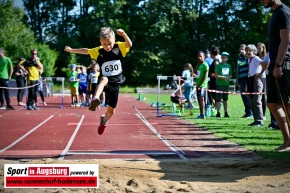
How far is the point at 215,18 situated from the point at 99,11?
11703mm

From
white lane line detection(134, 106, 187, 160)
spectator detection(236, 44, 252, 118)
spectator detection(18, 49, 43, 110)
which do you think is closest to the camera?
white lane line detection(134, 106, 187, 160)

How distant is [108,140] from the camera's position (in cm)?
938

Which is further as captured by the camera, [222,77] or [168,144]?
[222,77]

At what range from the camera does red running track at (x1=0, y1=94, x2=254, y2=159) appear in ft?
25.3

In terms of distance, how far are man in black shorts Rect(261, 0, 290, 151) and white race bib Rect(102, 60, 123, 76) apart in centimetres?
242

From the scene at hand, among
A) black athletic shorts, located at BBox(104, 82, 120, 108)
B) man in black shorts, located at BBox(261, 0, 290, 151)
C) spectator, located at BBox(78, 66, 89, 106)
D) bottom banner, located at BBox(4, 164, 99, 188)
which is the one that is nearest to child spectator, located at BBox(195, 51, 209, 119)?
black athletic shorts, located at BBox(104, 82, 120, 108)

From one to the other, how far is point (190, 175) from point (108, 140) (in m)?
3.65

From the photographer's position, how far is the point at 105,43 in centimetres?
800

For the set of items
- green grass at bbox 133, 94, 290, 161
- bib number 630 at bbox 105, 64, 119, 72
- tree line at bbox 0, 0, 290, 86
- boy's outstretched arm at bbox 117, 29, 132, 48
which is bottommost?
green grass at bbox 133, 94, 290, 161

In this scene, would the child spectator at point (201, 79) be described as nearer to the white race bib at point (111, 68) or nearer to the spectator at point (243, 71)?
the spectator at point (243, 71)

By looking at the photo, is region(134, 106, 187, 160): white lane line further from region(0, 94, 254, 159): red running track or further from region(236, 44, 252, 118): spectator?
region(236, 44, 252, 118): spectator

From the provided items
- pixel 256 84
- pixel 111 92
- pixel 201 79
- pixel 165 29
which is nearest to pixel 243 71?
pixel 201 79

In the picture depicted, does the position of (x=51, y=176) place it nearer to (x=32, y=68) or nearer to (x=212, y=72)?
(x=212, y=72)

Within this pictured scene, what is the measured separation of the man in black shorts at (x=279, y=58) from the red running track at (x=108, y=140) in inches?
41.3
